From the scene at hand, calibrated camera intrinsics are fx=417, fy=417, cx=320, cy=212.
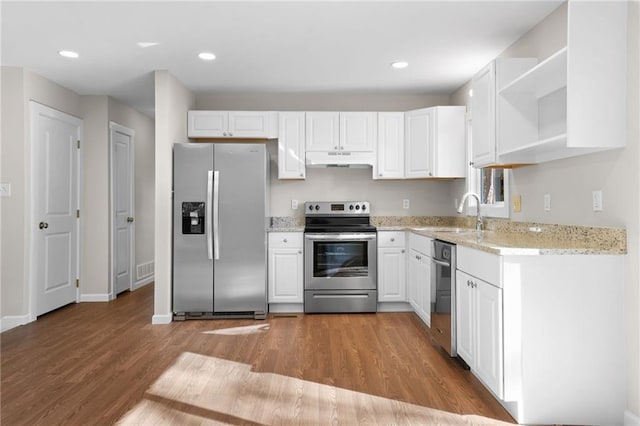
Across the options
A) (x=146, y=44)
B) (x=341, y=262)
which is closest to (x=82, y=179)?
→ (x=146, y=44)

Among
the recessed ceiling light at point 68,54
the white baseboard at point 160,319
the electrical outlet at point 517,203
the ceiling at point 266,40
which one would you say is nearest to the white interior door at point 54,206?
the ceiling at point 266,40

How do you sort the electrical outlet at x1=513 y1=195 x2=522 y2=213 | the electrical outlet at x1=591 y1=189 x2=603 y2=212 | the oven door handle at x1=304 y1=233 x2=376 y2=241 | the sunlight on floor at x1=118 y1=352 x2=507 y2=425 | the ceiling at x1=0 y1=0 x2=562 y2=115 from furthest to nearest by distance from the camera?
the oven door handle at x1=304 y1=233 x2=376 y2=241 < the electrical outlet at x1=513 y1=195 x2=522 y2=213 < the ceiling at x1=0 y1=0 x2=562 y2=115 < the electrical outlet at x1=591 y1=189 x2=603 y2=212 < the sunlight on floor at x1=118 y1=352 x2=507 y2=425

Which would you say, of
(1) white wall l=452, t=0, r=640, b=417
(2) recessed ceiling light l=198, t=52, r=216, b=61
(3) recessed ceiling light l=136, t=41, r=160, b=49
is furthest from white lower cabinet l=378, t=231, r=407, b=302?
(3) recessed ceiling light l=136, t=41, r=160, b=49

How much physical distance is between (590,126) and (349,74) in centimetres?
248

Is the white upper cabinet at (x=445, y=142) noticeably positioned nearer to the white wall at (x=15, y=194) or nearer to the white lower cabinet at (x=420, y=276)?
the white lower cabinet at (x=420, y=276)

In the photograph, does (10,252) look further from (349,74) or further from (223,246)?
(349,74)

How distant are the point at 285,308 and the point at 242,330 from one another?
743 millimetres

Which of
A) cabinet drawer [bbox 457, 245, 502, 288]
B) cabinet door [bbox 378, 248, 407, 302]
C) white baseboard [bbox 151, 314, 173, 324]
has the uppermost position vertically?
cabinet drawer [bbox 457, 245, 502, 288]

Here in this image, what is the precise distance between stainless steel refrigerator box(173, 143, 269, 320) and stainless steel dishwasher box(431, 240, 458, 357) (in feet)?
5.69

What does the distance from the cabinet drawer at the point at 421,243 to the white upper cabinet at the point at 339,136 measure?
3.50 feet

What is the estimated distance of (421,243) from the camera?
3.84 meters

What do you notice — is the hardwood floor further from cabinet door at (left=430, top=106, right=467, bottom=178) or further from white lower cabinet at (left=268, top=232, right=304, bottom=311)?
cabinet door at (left=430, top=106, right=467, bottom=178)

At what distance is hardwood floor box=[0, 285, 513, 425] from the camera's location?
7.39ft

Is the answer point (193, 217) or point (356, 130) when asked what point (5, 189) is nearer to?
point (193, 217)
